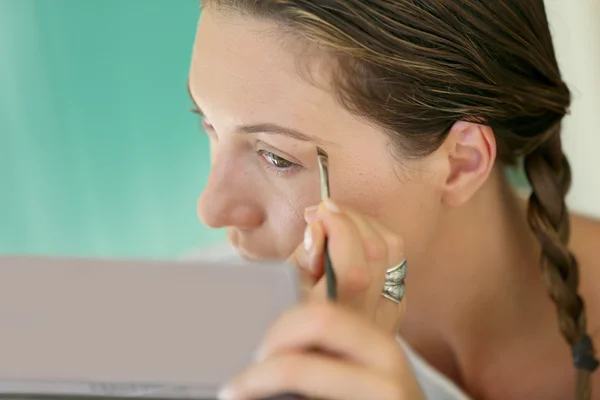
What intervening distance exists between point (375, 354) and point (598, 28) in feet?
3.09

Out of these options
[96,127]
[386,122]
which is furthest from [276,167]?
[96,127]

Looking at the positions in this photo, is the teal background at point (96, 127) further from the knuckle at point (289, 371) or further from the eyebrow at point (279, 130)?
the knuckle at point (289, 371)

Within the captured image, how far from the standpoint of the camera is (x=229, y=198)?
67 centimetres

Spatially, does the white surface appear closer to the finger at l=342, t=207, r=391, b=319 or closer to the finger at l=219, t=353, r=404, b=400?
the finger at l=342, t=207, r=391, b=319

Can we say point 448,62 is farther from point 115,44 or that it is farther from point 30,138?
point 30,138

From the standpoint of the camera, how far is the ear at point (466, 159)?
686mm

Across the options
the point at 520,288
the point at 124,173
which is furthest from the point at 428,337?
the point at 124,173

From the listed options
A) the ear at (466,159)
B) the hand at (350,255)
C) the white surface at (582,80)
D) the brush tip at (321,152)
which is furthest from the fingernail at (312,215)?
the white surface at (582,80)

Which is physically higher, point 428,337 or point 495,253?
point 495,253

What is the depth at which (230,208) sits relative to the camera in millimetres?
674

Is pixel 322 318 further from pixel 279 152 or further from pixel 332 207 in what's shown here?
pixel 279 152

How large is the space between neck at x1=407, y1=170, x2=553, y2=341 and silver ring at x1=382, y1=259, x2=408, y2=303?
25 cm

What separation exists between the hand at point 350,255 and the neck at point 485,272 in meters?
0.30

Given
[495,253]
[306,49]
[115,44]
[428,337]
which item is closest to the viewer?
[306,49]
